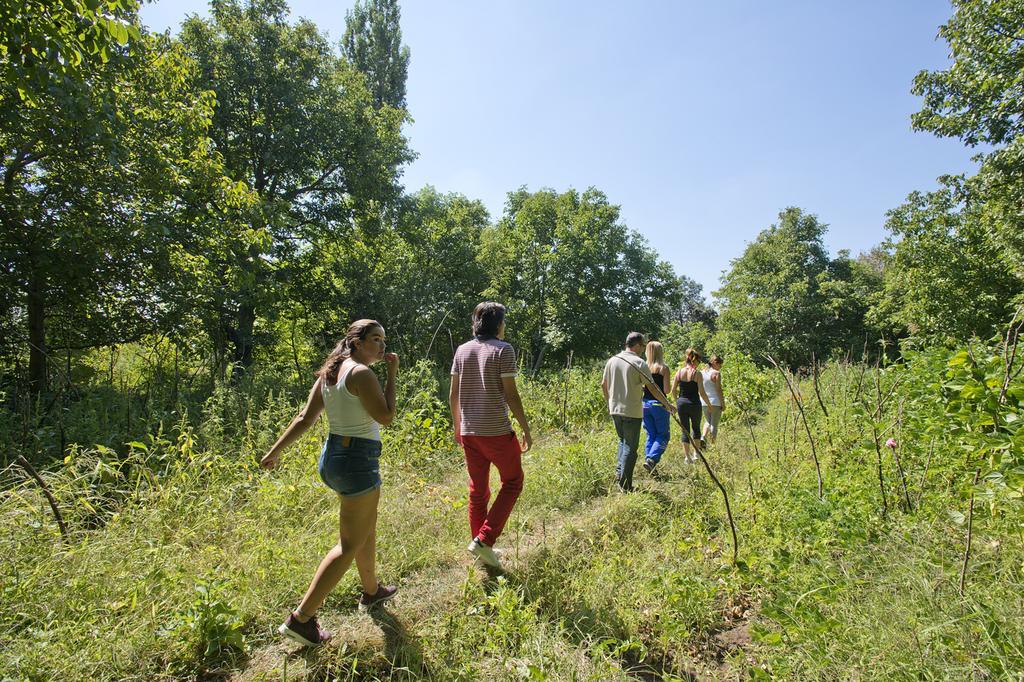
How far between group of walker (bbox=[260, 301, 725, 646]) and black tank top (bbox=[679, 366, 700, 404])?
5.15ft

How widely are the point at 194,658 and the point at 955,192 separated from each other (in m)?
19.9

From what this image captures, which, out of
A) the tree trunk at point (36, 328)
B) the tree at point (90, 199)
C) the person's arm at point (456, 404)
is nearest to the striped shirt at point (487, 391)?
the person's arm at point (456, 404)

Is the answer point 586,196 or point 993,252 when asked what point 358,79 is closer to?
point 586,196

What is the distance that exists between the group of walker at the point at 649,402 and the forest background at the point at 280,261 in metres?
1.02

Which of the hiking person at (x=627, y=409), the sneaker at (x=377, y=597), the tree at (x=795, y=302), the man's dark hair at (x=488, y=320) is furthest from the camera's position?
the tree at (x=795, y=302)

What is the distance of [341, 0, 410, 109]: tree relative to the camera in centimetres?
2289

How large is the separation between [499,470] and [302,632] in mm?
1477

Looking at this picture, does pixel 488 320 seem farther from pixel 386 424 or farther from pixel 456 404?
pixel 386 424

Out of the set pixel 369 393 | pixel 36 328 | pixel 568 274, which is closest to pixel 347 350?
pixel 369 393

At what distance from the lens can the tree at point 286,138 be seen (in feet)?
43.6

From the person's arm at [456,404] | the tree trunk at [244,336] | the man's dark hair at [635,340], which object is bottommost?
the person's arm at [456,404]

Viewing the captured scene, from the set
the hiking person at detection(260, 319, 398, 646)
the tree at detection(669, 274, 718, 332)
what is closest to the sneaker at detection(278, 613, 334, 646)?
the hiking person at detection(260, 319, 398, 646)

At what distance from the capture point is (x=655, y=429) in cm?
567

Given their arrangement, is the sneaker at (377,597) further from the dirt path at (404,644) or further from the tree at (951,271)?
the tree at (951,271)
